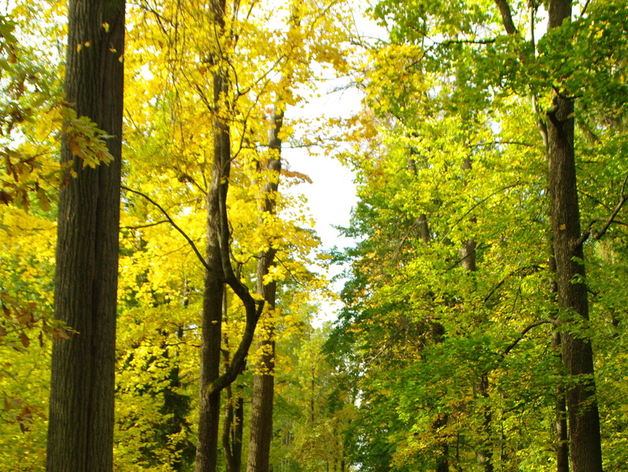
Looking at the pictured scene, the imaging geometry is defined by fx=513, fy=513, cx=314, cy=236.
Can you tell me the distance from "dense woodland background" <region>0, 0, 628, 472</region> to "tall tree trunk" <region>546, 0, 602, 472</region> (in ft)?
0.10

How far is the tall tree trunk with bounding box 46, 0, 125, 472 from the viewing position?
3229 millimetres

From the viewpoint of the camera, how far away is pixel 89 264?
3.40 m

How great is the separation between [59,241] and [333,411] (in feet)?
67.4

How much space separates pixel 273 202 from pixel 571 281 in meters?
5.41

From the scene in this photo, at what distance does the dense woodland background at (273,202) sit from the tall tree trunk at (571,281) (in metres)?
0.03

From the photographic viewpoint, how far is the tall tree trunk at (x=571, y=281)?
672cm

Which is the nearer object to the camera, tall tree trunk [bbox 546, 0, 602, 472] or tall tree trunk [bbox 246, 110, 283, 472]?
tall tree trunk [bbox 546, 0, 602, 472]

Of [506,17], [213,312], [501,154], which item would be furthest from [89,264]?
[501,154]

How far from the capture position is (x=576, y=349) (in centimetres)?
702

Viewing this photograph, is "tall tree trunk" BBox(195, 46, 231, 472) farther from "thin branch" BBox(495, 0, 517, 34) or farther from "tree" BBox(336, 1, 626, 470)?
"thin branch" BBox(495, 0, 517, 34)

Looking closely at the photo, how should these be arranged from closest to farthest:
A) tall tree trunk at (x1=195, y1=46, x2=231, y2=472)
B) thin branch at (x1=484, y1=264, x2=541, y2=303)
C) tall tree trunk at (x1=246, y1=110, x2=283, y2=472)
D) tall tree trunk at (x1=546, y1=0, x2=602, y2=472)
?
tall tree trunk at (x1=195, y1=46, x2=231, y2=472) < tall tree trunk at (x1=546, y1=0, x2=602, y2=472) < tall tree trunk at (x1=246, y1=110, x2=283, y2=472) < thin branch at (x1=484, y1=264, x2=541, y2=303)

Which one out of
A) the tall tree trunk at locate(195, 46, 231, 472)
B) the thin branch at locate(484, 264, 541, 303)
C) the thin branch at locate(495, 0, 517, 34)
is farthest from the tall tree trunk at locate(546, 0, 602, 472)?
the tall tree trunk at locate(195, 46, 231, 472)

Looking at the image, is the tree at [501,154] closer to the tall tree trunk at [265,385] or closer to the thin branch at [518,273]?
the thin branch at [518,273]

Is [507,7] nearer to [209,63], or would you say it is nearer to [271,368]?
[209,63]
